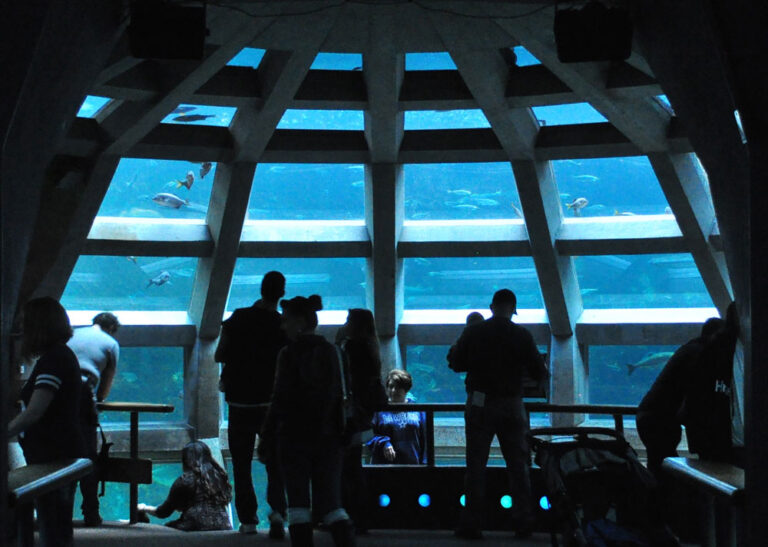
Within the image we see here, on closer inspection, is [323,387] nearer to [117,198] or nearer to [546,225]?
[546,225]

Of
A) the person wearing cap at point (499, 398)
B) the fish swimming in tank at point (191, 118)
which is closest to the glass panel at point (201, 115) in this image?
the fish swimming in tank at point (191, 118)

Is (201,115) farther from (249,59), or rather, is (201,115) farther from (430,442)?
(430,442)

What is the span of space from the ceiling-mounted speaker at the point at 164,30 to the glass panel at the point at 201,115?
17.4 ft

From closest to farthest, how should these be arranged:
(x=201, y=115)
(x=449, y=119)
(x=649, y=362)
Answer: (x=201, y=115) → (x=449, y=119) → (x=649, y=362)

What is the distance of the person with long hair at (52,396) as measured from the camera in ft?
12.6

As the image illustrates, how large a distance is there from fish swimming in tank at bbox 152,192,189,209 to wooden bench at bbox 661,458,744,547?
33.2 feet

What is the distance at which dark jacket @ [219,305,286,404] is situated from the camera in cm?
578

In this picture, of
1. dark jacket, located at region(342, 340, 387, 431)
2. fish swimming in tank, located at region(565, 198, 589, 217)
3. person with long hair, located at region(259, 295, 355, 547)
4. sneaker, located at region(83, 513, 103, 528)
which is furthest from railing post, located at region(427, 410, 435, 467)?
fish swimming in tank, located at region(565, 198, 589, 217)

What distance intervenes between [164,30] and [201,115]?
18.5 ft

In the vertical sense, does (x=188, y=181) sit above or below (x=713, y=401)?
above

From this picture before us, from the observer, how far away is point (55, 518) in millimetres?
3768

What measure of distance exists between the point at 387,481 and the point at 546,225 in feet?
19.7

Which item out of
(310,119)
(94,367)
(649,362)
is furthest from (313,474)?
(310,119)

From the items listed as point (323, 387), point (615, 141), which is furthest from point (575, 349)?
point (323, 387)
